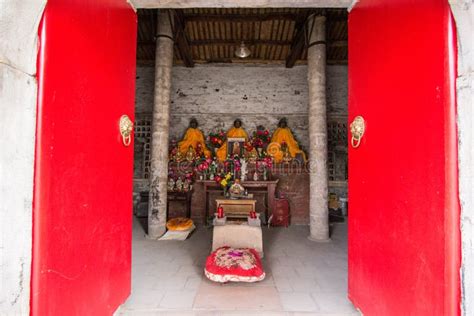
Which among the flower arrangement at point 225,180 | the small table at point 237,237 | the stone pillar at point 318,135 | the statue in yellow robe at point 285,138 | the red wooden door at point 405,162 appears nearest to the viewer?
the red wooden door at point 405,162

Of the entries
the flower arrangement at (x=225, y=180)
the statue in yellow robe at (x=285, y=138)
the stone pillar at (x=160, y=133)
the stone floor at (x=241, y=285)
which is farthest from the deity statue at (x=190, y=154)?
the stone floor at (x=241, y=285)

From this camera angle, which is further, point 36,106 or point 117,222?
point 117,222

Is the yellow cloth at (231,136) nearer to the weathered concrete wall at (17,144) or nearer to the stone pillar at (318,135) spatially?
the stone pillar at (318,135)

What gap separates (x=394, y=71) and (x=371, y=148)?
2.27ft

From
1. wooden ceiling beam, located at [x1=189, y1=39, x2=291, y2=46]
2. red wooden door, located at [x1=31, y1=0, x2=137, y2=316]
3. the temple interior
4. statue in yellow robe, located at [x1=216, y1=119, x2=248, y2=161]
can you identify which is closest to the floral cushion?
the temple interior

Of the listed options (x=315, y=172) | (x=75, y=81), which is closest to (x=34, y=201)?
(x=75, y=81)

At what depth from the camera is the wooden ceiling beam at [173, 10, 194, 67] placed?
7238 mm

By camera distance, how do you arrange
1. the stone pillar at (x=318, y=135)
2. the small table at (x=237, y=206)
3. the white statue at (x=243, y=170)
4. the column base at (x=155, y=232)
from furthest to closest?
the white statue at (x=243, y=170)
the small table at (x=237, y=206)
the stone pillar at (x=318, y=135)
the column base at (x=155, y=232)

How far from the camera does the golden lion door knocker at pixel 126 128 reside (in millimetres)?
2480

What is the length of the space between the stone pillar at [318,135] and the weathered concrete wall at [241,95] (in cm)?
335

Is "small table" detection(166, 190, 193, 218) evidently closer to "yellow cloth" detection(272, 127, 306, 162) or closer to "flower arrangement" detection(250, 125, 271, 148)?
"flower arrangement" detection(250, 125, 271, 148)

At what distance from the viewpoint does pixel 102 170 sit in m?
2.14

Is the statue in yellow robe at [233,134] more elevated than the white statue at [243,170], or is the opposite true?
the statue in yellow robe at [233,134]

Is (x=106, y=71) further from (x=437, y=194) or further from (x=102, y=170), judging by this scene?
(x=437, y=194)
